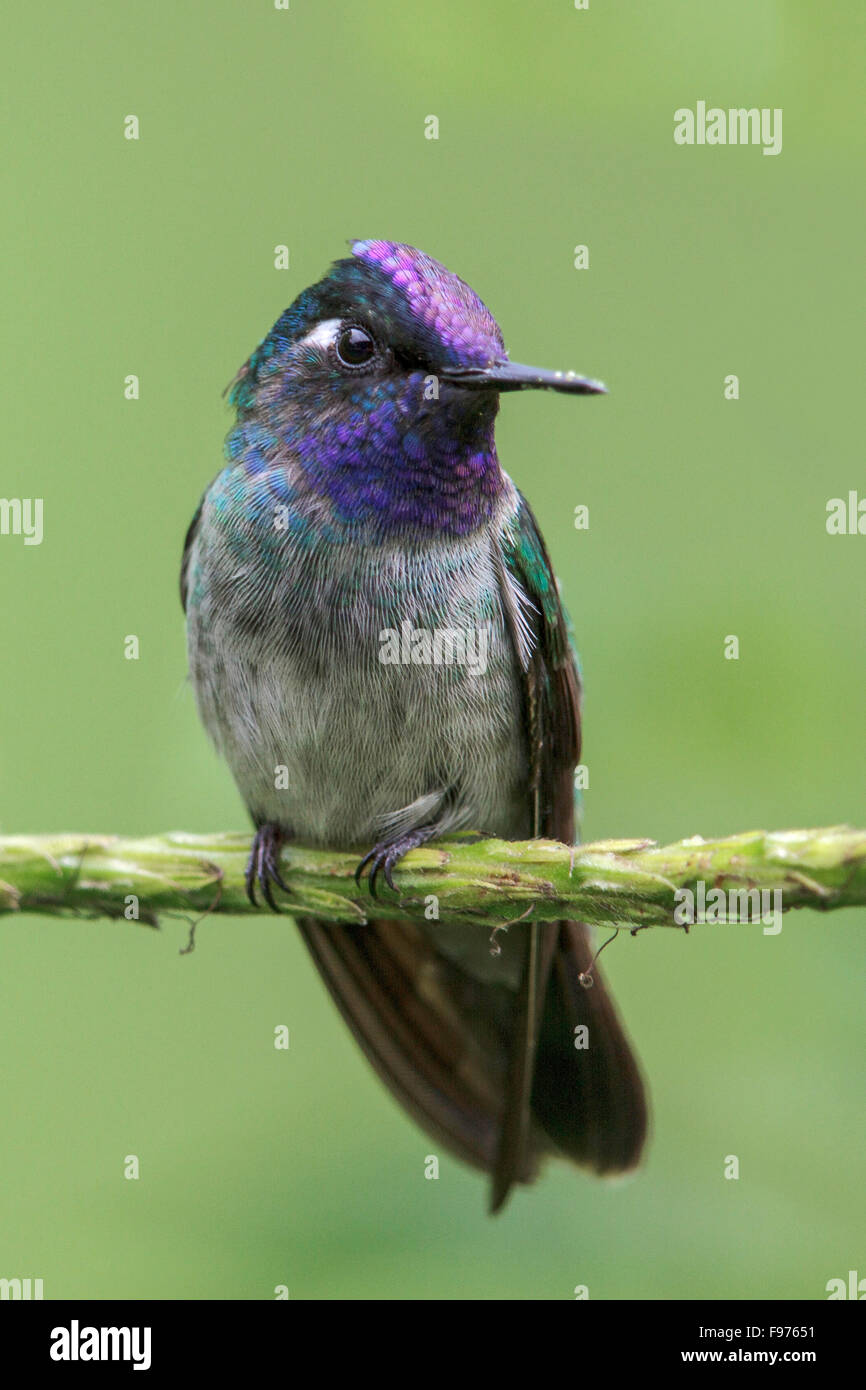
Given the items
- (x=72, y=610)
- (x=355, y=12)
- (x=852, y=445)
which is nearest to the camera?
(x=355, y=12)

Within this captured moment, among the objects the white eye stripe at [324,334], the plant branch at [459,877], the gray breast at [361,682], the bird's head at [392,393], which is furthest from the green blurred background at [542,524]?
the white eye stripe at [324,334]

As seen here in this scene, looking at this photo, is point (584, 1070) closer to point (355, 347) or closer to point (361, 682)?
point (361, 682)

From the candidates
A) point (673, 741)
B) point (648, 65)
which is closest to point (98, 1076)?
point (673, 741)

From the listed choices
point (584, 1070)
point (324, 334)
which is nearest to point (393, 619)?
point (324, 334)

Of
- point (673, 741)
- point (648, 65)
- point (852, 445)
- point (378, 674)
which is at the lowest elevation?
point (673, 741)

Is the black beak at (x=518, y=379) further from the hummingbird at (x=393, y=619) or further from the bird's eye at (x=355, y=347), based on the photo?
the bird's eye at (x=355, y=347)

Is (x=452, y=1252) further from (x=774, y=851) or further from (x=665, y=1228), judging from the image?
(x=774, y=851)

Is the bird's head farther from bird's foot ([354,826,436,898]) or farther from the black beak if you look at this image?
bird's foot ([354,826,436,898])
